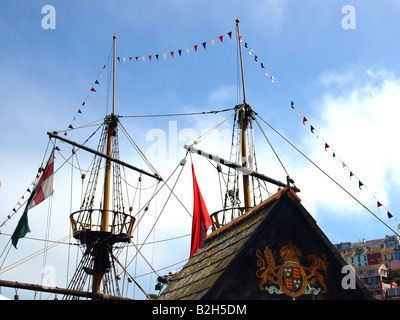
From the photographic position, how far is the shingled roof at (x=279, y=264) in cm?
635

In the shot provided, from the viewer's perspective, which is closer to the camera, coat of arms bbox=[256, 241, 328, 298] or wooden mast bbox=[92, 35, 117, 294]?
coat of arms bbox=[256, 241, 328, 298]

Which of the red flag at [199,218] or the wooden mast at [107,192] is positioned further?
the wooden mast at [107,192]

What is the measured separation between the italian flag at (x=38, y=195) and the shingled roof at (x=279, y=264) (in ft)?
64.5

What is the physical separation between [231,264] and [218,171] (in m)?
19.1

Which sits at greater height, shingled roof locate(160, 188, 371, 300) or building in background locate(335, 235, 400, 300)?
building in background locate(335, 235, 400, 300)

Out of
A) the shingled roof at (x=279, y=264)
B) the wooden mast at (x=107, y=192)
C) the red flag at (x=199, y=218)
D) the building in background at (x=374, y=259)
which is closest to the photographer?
the shingled roof at (x=279, y=264)

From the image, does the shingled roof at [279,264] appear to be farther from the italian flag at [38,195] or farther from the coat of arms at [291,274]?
the italian flag at [38,195]

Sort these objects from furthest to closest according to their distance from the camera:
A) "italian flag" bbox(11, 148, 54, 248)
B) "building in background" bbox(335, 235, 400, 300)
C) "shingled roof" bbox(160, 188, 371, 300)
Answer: "building in background" bbox(335, 235, 400, 300) < "italian flag" bbox(11, 148, 54, 248) < "shingled roof" bbox(160, 188, 371, 300)

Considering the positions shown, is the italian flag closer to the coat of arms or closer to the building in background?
the coat of arms

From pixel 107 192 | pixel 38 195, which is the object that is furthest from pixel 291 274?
pixel 107 192

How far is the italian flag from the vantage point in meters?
24.8

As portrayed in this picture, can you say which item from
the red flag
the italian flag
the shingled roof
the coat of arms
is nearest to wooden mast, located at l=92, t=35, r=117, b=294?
the italian flag

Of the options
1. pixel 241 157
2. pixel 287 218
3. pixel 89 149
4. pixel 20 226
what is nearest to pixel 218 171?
pixel 241 157

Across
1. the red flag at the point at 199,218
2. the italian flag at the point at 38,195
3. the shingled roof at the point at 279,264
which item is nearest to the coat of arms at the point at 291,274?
the shingled roof at the point at 279,264
